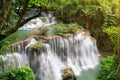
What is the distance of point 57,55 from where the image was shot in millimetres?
15039

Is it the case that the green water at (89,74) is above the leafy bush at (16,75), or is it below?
below

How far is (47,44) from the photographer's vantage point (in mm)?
14070

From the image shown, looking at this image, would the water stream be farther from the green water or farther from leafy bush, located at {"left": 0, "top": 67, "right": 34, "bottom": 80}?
leafy bush, located at {"left": 0, "top": 67, "right": 34, "bottom": 80}

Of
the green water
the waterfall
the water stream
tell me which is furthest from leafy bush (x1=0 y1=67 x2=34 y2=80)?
the green water

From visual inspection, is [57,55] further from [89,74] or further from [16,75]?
[16,75]

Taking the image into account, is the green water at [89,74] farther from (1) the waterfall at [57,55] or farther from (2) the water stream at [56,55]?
(1) the waterfall at [57,55]

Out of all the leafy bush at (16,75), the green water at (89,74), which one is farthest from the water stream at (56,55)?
the leafy bush at (16,75)

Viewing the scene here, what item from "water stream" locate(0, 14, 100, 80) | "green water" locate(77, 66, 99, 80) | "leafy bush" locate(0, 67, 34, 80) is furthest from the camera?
"green water" locate(77, 66, 99, 80)

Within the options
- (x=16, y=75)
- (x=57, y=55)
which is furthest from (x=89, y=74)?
(x=16, y=75)

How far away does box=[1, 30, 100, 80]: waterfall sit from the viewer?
13117 millimetres

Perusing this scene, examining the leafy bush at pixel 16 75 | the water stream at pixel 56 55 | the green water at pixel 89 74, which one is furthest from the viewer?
the green water at pixel 89 74

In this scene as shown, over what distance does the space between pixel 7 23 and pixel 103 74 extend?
4.24 m

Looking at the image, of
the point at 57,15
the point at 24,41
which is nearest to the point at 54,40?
the point at 24,41

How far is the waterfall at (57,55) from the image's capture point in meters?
13.1
